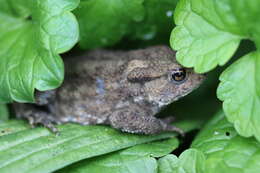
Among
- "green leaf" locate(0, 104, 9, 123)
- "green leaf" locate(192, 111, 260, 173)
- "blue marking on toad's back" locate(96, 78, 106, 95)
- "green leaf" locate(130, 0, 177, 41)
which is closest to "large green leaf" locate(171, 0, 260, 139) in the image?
"green leaf" locate(192, 111, 260, 173)

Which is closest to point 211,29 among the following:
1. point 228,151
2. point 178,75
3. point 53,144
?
point 178,75

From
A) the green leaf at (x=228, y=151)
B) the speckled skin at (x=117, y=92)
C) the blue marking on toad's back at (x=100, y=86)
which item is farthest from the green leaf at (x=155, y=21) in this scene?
the green leaf at (x=228, y=151)

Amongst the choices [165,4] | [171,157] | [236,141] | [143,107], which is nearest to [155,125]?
[143,107]

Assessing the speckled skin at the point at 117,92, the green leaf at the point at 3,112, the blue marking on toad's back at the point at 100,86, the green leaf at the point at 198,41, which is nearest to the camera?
the green leaf at the point at 198,41

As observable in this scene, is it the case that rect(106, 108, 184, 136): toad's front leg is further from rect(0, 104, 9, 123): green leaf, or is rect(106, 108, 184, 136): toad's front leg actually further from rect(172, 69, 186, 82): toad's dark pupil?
rect(0, 104, 9, 123): green leaf

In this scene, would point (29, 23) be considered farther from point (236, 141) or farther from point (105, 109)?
point (236, 141)

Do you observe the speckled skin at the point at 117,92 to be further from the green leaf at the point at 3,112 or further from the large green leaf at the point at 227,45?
the large green leaf at the point at 227,45
